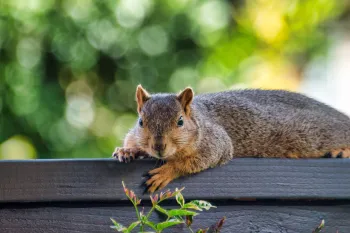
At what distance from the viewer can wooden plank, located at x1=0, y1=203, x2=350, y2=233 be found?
1.84 meters

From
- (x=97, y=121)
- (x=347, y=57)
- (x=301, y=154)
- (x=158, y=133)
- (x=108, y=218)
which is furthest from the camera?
(x=347, y=57)

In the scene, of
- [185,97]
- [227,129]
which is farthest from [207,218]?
[227,129]

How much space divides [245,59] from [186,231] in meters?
3.18

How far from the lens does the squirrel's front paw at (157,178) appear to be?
1.85 meters

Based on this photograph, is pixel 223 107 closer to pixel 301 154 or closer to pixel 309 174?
pixel 301 154

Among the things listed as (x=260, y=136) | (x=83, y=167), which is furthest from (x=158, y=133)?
(x=260, y=136)

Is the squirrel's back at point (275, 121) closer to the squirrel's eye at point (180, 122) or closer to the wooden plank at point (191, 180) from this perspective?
the squirrel's eye at point (180, 122)

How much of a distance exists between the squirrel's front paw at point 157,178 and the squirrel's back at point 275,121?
0.73 m

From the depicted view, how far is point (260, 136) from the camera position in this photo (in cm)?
283

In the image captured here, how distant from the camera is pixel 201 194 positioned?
1.88 metres

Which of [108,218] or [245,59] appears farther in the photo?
[245,59]

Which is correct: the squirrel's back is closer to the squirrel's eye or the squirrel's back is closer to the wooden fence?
the squirrel's eye

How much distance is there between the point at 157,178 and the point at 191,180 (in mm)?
103

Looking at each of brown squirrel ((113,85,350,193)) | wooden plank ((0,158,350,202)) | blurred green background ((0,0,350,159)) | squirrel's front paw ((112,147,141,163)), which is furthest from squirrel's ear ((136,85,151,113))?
blurred green background ((0,0,350,159))
